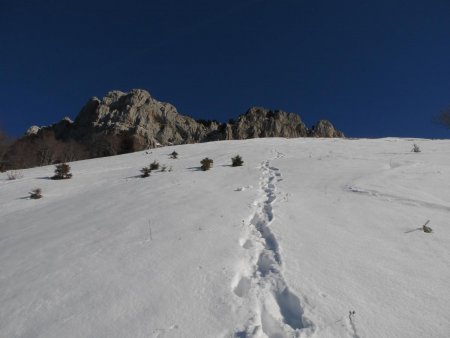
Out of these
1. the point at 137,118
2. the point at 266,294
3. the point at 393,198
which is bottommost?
the point at 266,294

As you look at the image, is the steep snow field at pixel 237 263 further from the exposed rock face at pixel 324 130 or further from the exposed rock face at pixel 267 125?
the exposed rock face at pixel 324 130

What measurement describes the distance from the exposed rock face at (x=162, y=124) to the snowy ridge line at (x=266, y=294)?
2655 inches

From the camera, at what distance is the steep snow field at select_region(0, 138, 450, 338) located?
109 inches

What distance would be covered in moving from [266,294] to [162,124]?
8773cm

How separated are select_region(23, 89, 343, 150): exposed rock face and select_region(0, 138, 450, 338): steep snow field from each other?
64936 mm

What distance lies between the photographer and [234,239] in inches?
183

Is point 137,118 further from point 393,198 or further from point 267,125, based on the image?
point 393,198

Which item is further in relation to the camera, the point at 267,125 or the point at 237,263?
the point at 267,125

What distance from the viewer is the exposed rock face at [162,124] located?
3125 inches

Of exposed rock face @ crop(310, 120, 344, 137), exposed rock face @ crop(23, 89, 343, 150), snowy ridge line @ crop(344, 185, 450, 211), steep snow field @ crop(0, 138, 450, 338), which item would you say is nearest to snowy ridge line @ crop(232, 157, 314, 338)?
steep snow field @ crop(0, 138, 450, 338)

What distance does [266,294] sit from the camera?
3.17m

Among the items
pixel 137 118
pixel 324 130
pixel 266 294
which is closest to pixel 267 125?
pixel 324 130

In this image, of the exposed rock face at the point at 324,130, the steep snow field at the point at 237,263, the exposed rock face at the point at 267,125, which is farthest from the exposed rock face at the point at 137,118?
the steep snow field at the point at 237,263

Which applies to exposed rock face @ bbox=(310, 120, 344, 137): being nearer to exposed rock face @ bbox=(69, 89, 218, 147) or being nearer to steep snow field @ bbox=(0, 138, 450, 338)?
exposed rock face @ bbox=(69, 89, 218, 147)
